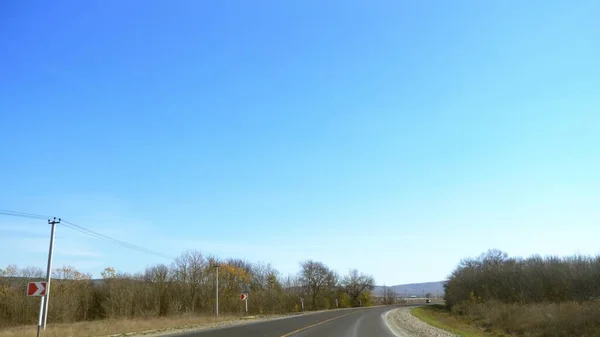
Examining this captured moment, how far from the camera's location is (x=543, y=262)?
222ft

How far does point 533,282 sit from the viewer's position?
63.2m

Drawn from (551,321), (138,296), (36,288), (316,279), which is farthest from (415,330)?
(316,279)

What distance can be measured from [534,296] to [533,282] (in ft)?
10.0

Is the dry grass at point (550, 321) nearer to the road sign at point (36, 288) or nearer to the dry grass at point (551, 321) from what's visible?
A: the dry grass at point (551, 321)

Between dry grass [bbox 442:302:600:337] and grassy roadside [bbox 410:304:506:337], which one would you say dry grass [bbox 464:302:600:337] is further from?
grassy roadside [bbox 410:304:506:337]

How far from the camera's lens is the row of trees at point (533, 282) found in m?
53.1

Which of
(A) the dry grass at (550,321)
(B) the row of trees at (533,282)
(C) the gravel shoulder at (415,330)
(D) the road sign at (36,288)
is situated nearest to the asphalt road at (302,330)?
Result: (C) the gravel shoulder at (415,330)

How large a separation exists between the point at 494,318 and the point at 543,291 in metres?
19.7

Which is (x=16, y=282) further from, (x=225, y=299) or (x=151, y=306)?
(x=225, y=299)

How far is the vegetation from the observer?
31.0 metres

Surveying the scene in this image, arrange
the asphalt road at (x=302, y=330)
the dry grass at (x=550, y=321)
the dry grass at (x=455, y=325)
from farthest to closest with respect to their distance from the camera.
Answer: the dry grass at (x=455, y=325), the dry grass at (x=550, y=321), the asphalt road at (x=302, y=330)

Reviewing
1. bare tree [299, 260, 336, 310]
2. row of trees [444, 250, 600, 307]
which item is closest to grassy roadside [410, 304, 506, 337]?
row of trees [444, 250, 600, 307]

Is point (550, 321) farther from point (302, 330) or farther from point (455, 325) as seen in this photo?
point (302, 330)

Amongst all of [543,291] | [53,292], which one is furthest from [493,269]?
[53,292]
